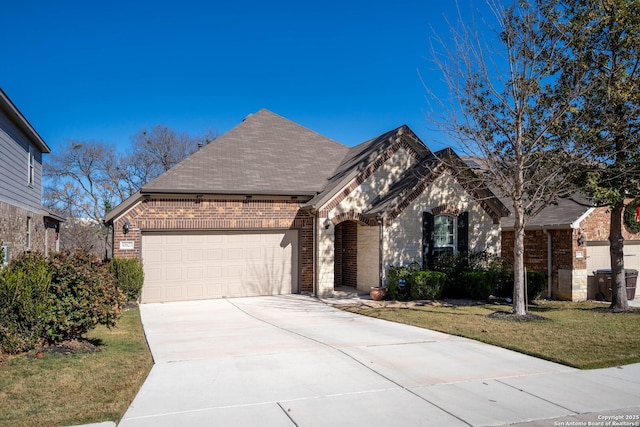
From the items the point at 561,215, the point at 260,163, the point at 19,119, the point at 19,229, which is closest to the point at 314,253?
the point at 260,163

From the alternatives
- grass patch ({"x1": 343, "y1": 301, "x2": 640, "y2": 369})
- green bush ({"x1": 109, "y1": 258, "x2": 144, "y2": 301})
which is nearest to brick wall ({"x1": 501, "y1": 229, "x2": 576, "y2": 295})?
grass patch ({"x1": 343, "y1": 301, "x2": 640, "y2": 369})

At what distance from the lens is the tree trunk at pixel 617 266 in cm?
1357

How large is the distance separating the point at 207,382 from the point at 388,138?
12142 mm

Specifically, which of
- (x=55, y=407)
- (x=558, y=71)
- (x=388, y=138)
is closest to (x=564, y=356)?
(x=55, y=407)

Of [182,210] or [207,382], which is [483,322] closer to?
[207,382]

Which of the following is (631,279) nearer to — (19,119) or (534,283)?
(534,283)

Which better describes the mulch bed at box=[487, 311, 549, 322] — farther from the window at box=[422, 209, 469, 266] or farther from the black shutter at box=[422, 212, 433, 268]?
the window at box=[422, 209, 469, 266]

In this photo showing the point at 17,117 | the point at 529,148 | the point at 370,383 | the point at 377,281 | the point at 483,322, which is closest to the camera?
the point at 370,383

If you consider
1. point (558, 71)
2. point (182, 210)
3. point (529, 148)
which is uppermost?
point (558, 71)

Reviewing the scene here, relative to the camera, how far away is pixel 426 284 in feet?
48.4

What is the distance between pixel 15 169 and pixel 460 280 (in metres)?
14.4

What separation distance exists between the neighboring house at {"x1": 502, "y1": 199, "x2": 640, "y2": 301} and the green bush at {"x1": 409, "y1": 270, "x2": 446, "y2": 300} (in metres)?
4.90

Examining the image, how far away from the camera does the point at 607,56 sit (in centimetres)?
1296

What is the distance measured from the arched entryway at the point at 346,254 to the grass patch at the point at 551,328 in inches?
163
